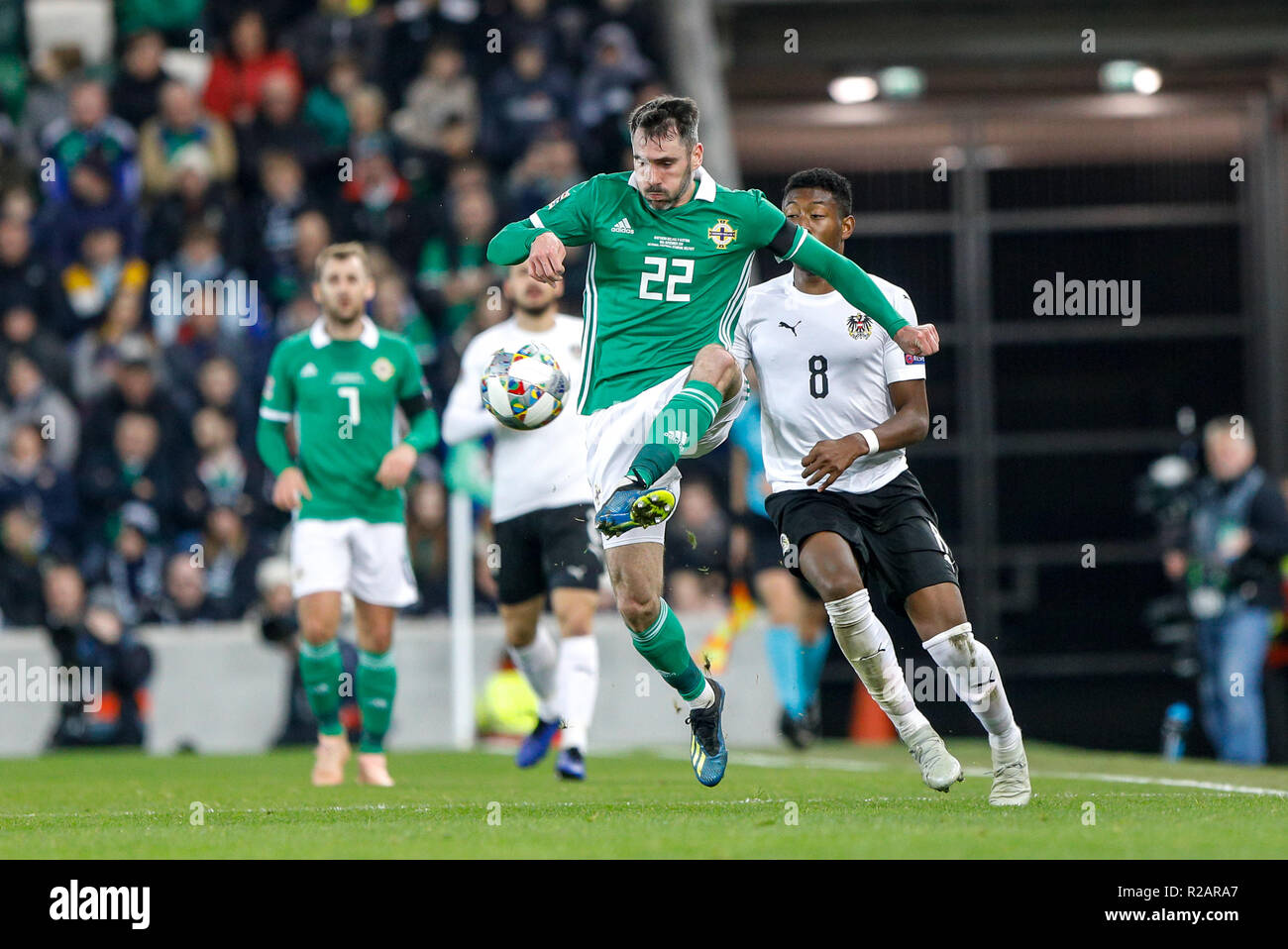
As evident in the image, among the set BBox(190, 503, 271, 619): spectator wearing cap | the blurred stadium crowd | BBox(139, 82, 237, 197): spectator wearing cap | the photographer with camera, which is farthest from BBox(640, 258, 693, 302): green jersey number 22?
BBox(139, 82, 237, 197): spectator wearing cap

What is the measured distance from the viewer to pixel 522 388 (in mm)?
8430

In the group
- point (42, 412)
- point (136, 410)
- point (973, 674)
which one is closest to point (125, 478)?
point (136, 410)

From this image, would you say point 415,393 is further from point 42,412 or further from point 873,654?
point 42,412

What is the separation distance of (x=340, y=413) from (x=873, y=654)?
3403mm

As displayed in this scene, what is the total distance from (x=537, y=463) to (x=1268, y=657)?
21.0 ft

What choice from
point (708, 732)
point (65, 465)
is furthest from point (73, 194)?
point (708, 732)

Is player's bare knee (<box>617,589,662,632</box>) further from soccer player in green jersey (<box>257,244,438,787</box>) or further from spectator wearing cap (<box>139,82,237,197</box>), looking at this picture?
spectator wearing cap (<box>139,82,237,197</box>)

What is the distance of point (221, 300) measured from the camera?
1571 cm

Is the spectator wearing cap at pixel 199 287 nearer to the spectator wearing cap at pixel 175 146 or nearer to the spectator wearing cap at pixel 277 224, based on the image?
the spectator wearing cap at pixel 277 224

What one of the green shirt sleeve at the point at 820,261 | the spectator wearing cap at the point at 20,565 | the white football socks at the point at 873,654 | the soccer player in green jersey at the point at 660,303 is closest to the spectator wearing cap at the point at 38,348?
the spectator wearing cap at the point at 20,565

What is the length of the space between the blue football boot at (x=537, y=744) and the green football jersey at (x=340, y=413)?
4.23 feet

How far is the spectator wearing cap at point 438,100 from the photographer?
654 inches

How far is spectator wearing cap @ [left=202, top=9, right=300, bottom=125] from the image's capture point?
56.3ft

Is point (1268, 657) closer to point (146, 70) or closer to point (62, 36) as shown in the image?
point (146, 70)
